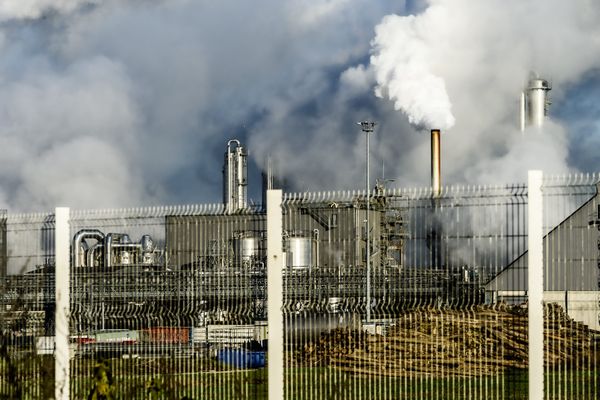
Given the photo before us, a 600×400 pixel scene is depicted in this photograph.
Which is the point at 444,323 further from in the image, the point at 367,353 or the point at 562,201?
the point at 562,201

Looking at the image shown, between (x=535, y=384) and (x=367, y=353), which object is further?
(x=367, y=353)

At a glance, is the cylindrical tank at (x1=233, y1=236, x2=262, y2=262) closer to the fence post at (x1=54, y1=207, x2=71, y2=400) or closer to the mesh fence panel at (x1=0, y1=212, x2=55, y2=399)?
the fence post at (x1=54, y1=207, x2=71, y2=400)

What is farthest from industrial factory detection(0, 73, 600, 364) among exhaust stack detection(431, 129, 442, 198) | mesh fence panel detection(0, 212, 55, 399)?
exhaust stack detection(431, 129, 442, 198)

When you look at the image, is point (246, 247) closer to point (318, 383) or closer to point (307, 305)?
point (307, 305)

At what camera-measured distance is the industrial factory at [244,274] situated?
471 inches

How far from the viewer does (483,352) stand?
534 inches

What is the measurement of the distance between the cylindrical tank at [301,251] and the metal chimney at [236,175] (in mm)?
37363

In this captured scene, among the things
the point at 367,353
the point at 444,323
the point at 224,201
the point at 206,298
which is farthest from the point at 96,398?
the point at 224,201

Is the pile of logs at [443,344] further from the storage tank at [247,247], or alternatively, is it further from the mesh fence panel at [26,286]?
the mesh fence panel at [26,286]

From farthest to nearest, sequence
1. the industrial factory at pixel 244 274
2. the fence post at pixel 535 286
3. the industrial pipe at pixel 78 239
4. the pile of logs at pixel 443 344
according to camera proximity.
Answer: the industrial pipe at pixel 78 239
the pile of logs at pixel 443 344
the industrial factory at pixel 244 274
the fence post at pixel 535 286

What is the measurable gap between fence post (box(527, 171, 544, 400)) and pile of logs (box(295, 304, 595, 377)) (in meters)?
1.45

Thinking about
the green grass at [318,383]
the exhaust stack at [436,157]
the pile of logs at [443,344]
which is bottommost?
the green grass at [318,383]

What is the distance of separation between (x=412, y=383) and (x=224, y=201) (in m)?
42.4

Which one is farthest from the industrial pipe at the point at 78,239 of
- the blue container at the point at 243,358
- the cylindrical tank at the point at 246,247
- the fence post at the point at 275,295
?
the fence post at the point at 275,295
